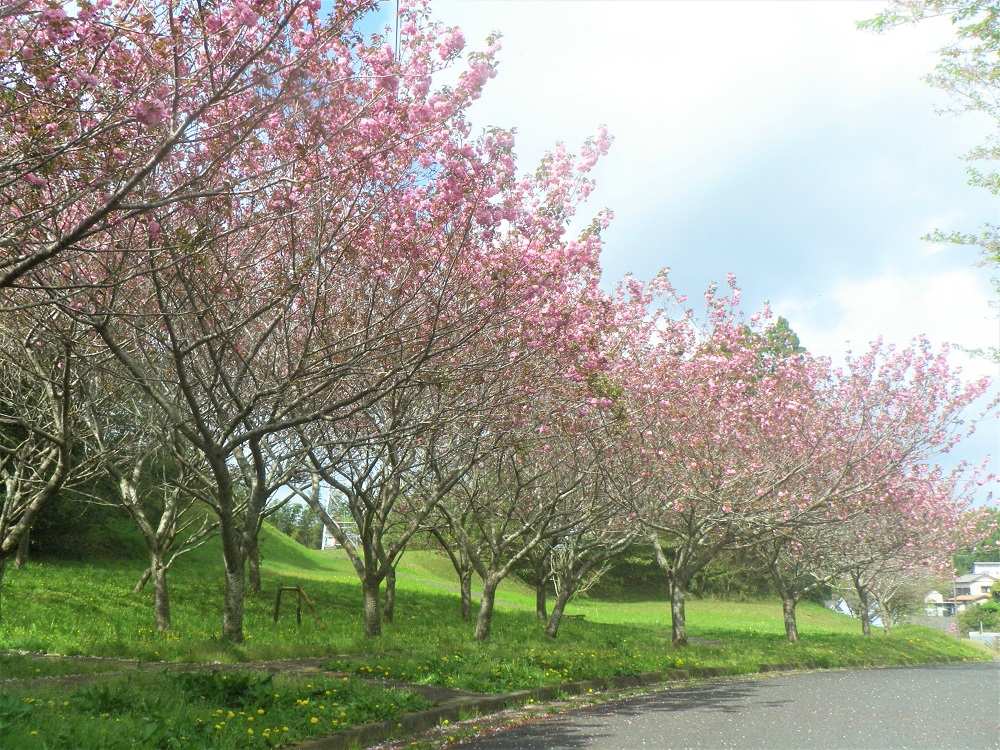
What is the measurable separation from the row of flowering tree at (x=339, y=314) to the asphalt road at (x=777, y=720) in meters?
4.37

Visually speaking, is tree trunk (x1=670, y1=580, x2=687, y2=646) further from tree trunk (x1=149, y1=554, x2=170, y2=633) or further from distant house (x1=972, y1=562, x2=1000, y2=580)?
distant house (x1=972, y1=562, x2=1000, y2=580)

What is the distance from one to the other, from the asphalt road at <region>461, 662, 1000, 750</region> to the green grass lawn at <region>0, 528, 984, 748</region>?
144 cm

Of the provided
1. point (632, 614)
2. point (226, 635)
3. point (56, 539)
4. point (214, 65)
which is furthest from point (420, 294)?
point (632, 614)

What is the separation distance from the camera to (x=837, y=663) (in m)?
20.0

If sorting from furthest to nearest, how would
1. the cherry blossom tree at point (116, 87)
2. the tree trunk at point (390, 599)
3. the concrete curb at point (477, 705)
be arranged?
the tree trunk at point (390, 599), the concrete curb at point (477, 705), the cherry blossom tree at point (116, 87)

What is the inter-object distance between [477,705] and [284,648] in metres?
4.87

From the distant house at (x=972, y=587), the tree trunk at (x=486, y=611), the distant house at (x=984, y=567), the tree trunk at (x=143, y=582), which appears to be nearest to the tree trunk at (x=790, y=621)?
the tree trunk at (x=486, y=611)

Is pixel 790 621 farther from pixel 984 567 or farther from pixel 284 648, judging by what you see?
pixel 984 567

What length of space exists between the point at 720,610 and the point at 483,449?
40.3 meters

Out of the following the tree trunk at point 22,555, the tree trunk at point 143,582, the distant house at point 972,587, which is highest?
the distant house at point 972,587

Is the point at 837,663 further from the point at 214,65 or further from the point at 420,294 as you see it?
the point at 214,65

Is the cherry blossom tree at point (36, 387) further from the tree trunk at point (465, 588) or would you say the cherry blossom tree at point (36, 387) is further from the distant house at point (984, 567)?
the distant house at point (984, 567)

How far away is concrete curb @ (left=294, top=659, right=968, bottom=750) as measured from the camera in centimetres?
701

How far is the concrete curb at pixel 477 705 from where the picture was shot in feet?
23.0
